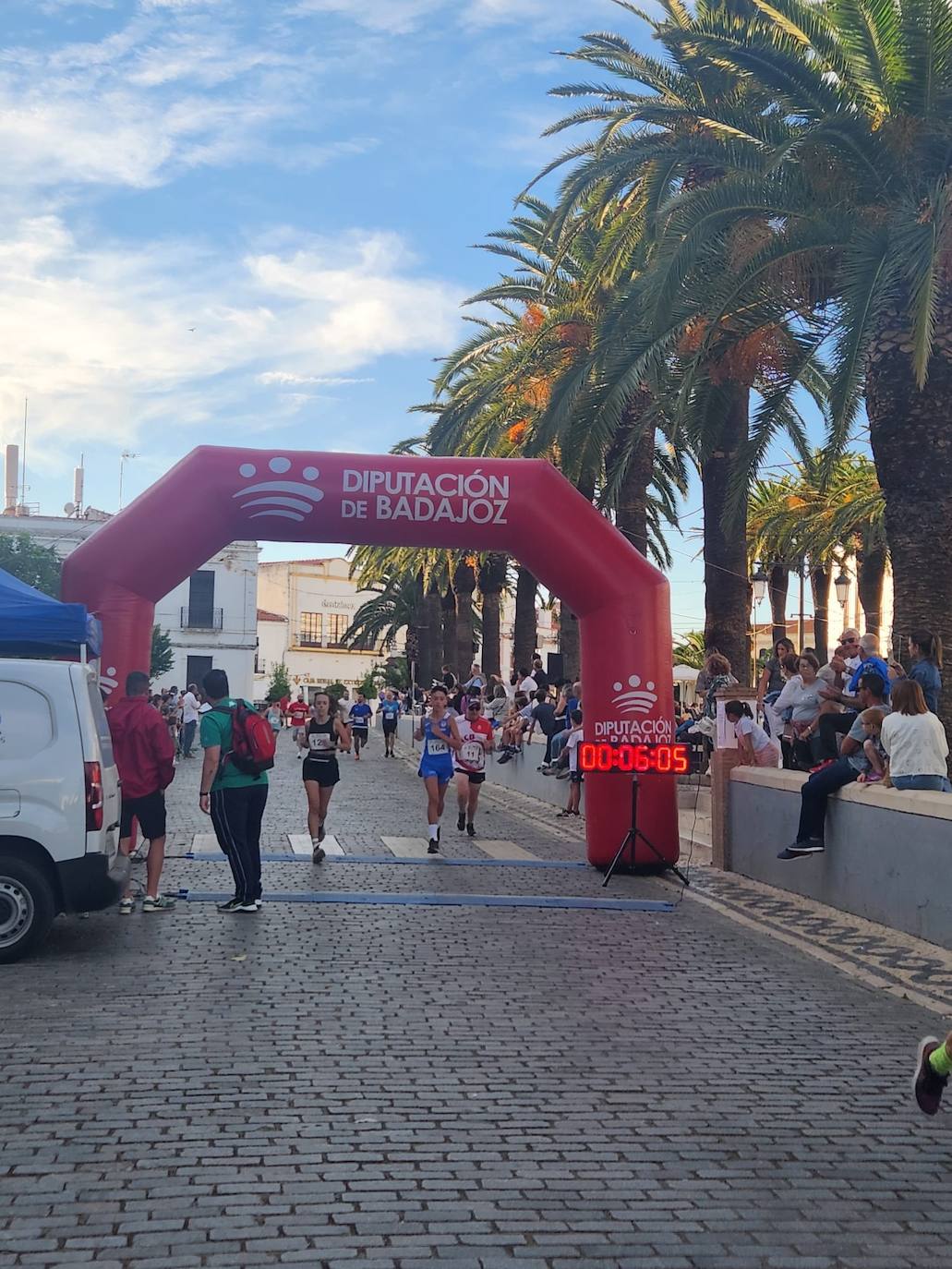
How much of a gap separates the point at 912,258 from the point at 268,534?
21.3ft

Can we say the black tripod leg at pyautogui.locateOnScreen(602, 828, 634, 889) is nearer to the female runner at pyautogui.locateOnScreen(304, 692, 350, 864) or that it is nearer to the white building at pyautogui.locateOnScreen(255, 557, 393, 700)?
the female runner at pyautogui.locateOnScreen(304, 692, 350, 864)

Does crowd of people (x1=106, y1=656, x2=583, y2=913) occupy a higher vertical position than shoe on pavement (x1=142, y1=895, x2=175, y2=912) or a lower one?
higher

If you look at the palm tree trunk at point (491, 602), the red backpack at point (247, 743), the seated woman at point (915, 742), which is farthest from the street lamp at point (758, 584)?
the red backpack at point (247, 743)

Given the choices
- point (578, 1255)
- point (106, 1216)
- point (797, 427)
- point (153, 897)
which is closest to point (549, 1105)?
point (578, 1255)

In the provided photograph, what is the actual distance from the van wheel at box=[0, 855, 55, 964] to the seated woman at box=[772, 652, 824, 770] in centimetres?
867

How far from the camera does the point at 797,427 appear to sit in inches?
964

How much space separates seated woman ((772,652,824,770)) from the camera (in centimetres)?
1515

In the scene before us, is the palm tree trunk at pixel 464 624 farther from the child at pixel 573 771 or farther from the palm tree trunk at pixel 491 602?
the child at pixel 573 771

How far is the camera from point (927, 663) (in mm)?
12102

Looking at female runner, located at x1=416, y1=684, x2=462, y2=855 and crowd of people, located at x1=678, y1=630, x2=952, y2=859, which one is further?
female runner, located at x1=416, y1=684, x2=462, y2=855

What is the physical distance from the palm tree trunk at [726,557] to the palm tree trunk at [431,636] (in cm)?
2804

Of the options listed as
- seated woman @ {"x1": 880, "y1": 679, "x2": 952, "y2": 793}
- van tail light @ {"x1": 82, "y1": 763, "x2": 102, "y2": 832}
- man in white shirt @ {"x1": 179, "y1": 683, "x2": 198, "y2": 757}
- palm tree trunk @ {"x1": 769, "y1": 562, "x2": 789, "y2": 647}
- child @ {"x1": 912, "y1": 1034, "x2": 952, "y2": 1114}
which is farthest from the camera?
palm tree trunk @ {"x1": 769, "y1": 562, "x2": 789, "y2": 647}

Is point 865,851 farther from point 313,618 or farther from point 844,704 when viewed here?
point 313,618

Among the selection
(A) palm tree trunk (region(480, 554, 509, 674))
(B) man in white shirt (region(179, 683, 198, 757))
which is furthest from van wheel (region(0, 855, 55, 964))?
(A) palm tree trunk (region(480, 554, 509, 674))
